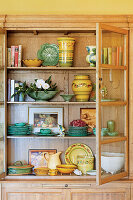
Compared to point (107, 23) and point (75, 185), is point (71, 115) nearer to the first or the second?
point (75, 185)

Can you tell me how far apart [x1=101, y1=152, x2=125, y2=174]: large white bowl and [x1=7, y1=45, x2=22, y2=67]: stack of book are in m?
1.31

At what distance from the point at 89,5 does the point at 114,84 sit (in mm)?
1083

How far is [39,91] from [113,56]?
854mm

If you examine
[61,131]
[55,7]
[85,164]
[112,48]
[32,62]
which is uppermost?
[55,7]

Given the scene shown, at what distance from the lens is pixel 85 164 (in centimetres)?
386

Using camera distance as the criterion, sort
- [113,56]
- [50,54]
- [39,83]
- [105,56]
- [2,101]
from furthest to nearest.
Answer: [50,54] → [39,83] → [2,101] → [113,56] → [105,56]

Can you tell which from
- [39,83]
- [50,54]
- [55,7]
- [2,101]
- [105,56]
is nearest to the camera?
[105,56]

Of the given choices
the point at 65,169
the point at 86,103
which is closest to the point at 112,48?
the point at 86,103

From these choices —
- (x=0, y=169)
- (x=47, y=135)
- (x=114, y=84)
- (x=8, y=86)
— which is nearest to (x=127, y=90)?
(x=114, y=84)

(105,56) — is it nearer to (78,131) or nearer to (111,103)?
(111,103)

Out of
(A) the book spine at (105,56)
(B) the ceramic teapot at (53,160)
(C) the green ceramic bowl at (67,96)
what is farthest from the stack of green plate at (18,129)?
(A) the book spine at (105,56)

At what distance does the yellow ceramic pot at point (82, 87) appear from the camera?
3873 millimetres

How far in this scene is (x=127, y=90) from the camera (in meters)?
3.74

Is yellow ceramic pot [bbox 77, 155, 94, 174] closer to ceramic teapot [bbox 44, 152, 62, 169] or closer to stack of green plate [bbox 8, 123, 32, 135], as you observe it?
ceramic teapot [bbox 44, 152, 62, 169]
